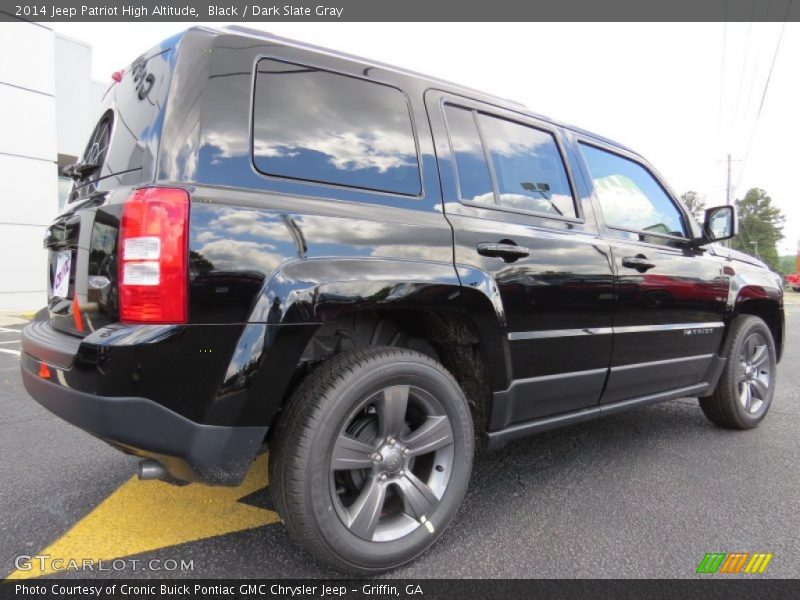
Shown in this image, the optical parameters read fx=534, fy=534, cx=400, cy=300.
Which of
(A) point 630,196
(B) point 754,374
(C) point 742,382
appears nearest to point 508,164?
(A) point 630,196

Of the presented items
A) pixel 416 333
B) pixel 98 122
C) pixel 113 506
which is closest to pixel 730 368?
pixel 416 333

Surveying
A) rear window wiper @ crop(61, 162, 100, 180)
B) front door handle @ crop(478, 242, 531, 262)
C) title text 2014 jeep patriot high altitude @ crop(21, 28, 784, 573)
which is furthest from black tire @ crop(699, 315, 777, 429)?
rear window wiper @ crop(61, 162, 100, 180)

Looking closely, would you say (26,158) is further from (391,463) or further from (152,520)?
(391,463)

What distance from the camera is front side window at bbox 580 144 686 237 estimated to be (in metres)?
3.00

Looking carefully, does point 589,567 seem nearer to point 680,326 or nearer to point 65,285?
point 680,326

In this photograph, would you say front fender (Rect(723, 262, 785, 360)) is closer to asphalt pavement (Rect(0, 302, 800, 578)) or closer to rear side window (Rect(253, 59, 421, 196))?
asphalt pavement (Rect(0, 302, 800, 578))

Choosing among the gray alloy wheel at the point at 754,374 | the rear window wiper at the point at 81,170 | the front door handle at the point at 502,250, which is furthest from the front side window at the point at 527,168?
the gray alloy wheel at the point at 754,374

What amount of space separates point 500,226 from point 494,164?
358mm

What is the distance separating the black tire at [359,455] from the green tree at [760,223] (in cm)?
8364

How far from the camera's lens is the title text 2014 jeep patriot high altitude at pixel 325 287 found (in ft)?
5.29

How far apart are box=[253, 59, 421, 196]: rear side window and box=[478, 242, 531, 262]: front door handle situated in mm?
362

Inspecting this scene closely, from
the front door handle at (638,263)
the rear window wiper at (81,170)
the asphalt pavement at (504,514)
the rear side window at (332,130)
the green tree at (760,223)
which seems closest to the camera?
the rear side window at (332,130)

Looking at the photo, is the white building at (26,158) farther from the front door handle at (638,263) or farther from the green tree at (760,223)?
the green tree at (760,223)

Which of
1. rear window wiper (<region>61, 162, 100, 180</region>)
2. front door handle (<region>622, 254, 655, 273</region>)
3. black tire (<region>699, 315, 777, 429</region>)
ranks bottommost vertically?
black tire (<region>699, 315, 777, 429</region>)
